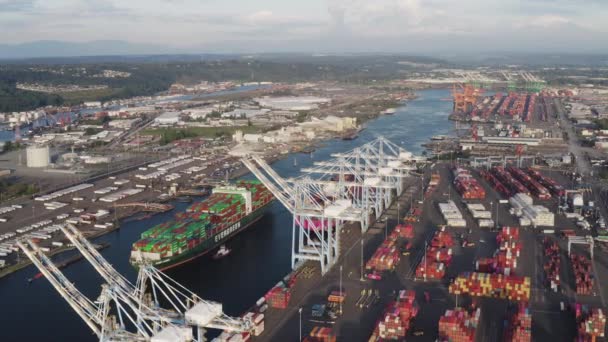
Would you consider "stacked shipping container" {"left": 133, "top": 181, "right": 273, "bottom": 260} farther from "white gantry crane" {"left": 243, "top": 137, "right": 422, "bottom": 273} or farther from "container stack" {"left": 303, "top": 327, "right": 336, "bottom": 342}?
"container stack" {"left": 303, "top": 327, "right": 336, "bottom": 342}

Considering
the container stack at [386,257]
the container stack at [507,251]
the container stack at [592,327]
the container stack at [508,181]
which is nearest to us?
the container stack at [592,327]

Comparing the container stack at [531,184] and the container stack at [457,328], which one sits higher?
the container stack at [531,184]

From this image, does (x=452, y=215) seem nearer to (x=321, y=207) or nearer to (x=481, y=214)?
(x=481, y=214)

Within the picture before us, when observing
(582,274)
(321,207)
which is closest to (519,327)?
(582,274)

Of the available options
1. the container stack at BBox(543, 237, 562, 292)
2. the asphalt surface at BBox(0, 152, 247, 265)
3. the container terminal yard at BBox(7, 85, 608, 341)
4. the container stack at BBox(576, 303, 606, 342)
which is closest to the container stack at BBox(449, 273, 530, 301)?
the container terminal yard at BBox(7, 85, 608, 341)

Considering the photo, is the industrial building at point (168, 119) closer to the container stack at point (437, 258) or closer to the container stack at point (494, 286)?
the container stack at point (437, 258)

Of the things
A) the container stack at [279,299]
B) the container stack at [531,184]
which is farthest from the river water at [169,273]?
the container stack at [531,184]
